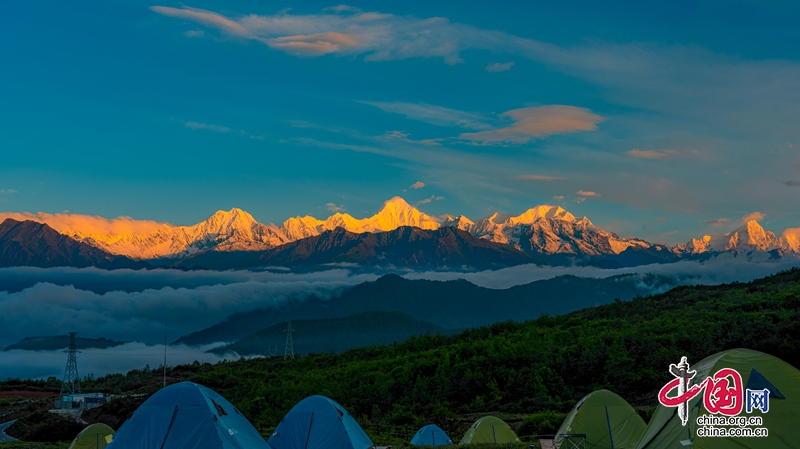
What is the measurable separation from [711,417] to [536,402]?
109 feet

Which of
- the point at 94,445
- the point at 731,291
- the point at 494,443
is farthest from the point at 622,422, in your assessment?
the point at 731,291

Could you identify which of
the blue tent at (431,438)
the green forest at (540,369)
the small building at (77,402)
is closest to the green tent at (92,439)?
the blue tent at (431,438)

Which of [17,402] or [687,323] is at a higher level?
[687,323]

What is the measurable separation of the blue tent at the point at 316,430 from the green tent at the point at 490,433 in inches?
194

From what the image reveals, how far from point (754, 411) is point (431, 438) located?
62.8ft

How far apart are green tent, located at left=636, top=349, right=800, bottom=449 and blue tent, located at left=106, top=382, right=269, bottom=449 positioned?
13.8 metres

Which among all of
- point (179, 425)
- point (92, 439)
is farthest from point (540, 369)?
point (179, 425)

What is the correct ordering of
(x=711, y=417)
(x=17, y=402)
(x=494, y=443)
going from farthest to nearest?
1. (x=17, y=402)
2. (x=494, y=443)
3. (x=711, y=417)

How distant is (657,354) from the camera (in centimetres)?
5600

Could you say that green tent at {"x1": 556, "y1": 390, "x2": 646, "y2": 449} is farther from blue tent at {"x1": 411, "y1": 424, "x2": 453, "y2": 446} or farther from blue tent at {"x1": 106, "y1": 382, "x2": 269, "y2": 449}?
blue tent at {"x1": 106, "y1": 382, "x2": 269, "y2": 449}

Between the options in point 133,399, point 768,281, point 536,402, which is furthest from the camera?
point 768,281

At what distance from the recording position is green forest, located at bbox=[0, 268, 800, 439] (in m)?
52.7

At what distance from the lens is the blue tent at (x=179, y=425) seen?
24.3 metres

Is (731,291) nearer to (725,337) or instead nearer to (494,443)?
(725,337)
